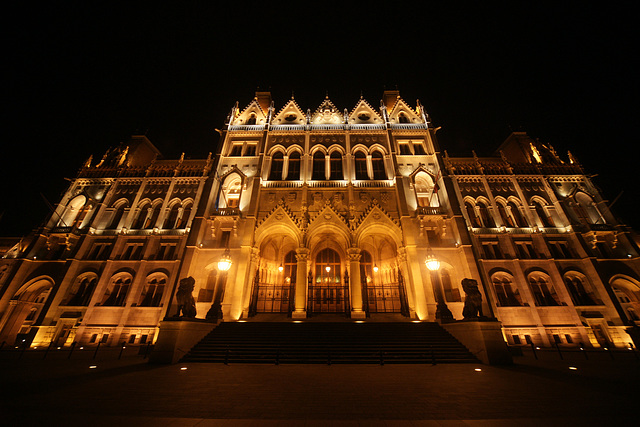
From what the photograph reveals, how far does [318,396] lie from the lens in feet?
20.1

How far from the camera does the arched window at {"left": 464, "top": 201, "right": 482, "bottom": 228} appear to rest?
70.9 feet

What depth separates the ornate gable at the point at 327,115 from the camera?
27.5 metres

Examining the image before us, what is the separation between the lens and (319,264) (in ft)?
71.3

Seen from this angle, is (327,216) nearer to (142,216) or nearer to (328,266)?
(328,266)

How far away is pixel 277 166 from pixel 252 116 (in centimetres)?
829

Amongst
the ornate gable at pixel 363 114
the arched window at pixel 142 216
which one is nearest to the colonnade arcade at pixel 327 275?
the arched window at pixel 142 216

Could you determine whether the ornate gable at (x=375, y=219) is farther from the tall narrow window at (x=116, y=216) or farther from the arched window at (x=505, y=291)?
the tall narrow window at (x=116, y=216)

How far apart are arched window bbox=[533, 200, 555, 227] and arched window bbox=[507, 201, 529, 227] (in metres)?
1.39

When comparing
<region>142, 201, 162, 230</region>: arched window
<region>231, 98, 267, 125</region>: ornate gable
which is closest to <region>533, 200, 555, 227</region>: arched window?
<region>231, 98, 267, 125</region>: ornate gable

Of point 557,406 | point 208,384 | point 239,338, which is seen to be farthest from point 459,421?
point 239,338

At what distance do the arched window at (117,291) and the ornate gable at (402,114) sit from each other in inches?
1171

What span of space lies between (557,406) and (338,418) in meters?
5.00

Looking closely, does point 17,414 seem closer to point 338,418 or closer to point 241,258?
point 338,418

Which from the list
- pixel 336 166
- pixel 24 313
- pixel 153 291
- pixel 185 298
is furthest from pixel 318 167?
pixel 24 313
